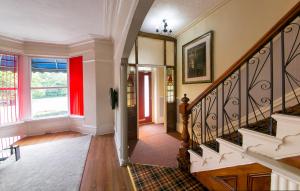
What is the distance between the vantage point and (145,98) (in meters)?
6.35

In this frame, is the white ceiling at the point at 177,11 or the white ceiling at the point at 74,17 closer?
the white ceiling at the point at 74,17

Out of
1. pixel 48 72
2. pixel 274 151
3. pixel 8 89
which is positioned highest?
pixel 48 72

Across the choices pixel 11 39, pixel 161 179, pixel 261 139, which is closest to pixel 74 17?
pixel 11 39

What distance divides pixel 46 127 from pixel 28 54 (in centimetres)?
227

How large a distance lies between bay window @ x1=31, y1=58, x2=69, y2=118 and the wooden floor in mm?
1096

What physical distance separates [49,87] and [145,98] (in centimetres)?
330

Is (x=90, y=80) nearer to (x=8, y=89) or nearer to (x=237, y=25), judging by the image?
(x=8, y=89)

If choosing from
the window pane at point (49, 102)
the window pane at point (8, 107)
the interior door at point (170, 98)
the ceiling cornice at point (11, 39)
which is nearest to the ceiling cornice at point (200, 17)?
the interior door at point (170, 98)

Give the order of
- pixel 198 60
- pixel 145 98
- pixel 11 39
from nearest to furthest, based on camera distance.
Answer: pixel 198 60 → pixel 11 39 → pixel 145 98

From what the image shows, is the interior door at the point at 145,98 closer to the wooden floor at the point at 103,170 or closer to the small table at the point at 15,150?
the wooden floor at the point at 103,170

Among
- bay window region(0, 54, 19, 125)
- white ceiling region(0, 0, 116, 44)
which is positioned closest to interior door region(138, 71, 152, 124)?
Answer: white ceiling region(0, 0, 116, 44)

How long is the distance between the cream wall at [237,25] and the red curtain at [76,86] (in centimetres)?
350

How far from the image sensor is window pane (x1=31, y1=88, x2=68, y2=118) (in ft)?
16.1

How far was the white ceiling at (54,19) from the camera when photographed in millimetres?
2705
